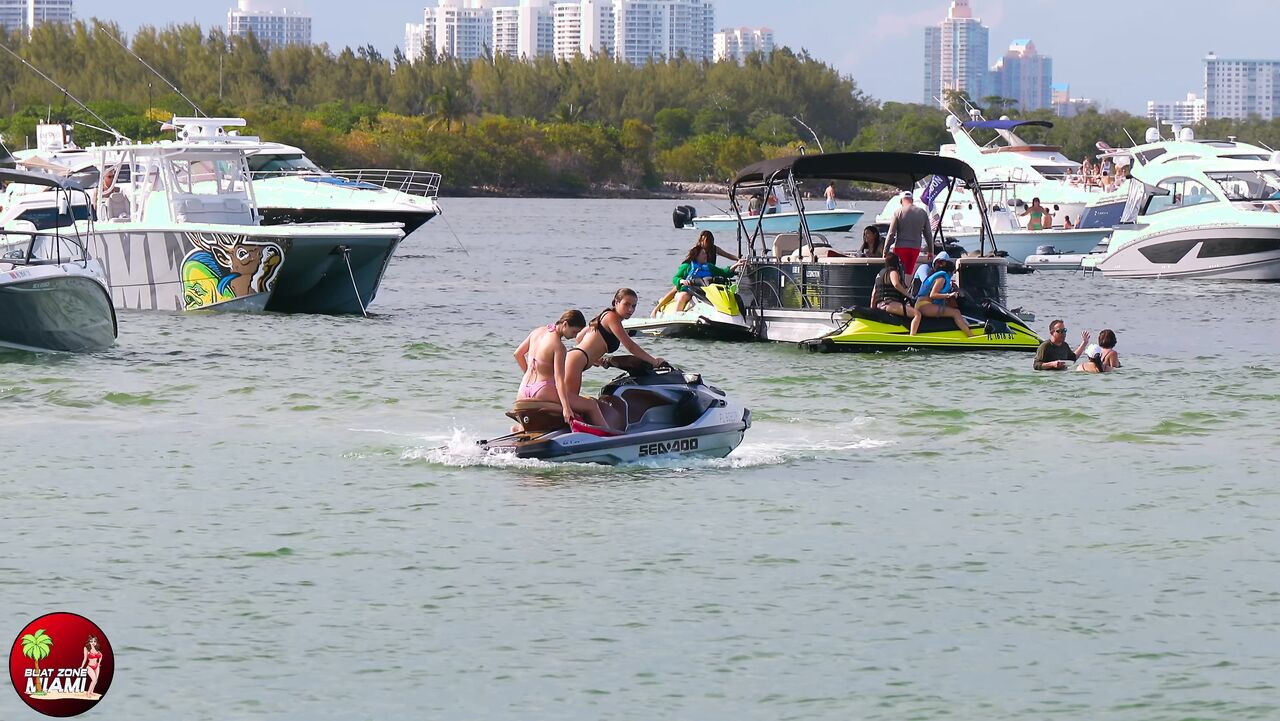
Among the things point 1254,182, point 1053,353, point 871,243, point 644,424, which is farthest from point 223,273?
point 1254,182

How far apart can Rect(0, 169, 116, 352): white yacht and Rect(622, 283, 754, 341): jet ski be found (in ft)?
23.5

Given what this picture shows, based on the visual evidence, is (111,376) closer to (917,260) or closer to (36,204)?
(917,260)

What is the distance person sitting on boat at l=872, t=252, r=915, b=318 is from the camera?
77.9 feet

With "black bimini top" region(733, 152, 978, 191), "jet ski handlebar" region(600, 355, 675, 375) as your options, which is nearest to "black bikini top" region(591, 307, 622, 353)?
"jet ski handlebar" region(600, 355, 675, 375)

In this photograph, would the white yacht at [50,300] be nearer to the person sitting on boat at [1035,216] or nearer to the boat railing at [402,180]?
the boat railing at [402,180]

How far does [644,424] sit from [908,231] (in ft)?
33.2

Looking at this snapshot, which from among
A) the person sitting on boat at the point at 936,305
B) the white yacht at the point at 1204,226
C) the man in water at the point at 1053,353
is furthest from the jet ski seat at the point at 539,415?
the white yacht at the point at 1204,226

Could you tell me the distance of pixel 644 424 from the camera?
15.7 metres

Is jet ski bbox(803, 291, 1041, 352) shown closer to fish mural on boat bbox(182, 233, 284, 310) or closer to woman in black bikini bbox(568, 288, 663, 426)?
woman in black bikini bbox(568, 288, 663, 426)

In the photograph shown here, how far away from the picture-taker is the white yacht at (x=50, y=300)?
22.3 m

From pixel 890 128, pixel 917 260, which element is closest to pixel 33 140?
pixel 890 128

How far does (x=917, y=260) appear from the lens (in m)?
25.3

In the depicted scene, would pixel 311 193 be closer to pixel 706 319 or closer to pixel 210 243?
pixel 210 243

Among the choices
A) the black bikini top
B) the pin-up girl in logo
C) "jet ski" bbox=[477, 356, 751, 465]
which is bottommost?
the pin-up girl in logo
